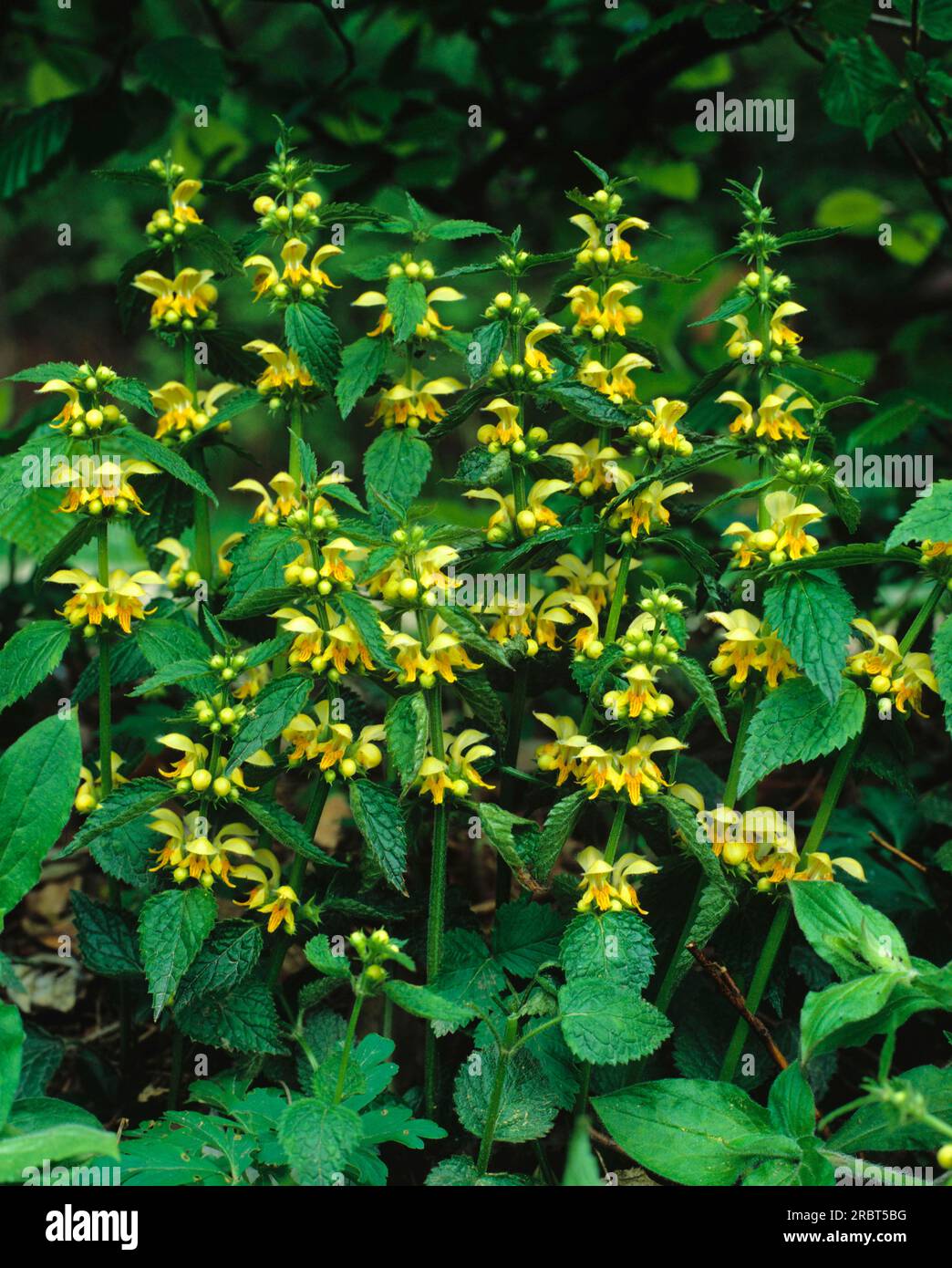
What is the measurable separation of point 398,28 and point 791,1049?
2.59 m

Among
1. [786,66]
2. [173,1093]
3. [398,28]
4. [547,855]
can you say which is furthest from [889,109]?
[786,66]

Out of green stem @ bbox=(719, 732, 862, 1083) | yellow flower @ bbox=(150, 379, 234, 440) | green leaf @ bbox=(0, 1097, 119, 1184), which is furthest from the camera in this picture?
yellow flower @ bbox=(150, 379, 234, 440)

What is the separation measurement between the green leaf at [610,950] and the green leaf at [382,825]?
0.20 m

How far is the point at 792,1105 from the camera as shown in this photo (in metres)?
1.24

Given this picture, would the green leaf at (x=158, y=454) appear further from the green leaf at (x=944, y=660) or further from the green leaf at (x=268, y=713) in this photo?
the green leaf at (x=944, y=660)

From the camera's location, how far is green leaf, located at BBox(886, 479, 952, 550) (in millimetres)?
1214

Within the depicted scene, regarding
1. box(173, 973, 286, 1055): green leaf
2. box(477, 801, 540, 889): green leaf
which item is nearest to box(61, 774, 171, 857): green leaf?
box(173, 973, 286, 1055): green leaf

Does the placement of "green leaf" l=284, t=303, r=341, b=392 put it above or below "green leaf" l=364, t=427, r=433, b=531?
above

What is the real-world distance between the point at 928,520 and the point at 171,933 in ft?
3.03

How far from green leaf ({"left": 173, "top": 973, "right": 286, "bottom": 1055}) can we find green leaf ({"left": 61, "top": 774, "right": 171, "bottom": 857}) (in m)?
0.12

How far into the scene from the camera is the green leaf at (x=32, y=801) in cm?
129

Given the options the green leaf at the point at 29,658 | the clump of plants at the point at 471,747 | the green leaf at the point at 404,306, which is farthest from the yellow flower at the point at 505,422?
the green leaf at the point at 29,658

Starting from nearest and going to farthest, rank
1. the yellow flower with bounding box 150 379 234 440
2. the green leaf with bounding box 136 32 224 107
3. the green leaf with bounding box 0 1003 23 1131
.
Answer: the green leaf with bounding box 0 1003 23 1131 < the yellow flower with bounding box 150 379 234 440 < the green leaf with bounding box 136 32 224 107

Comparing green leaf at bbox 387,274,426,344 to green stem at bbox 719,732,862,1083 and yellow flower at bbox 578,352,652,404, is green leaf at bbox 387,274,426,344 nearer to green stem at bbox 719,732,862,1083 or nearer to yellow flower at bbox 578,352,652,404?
yellow flower at bbox 578,352,652,404
